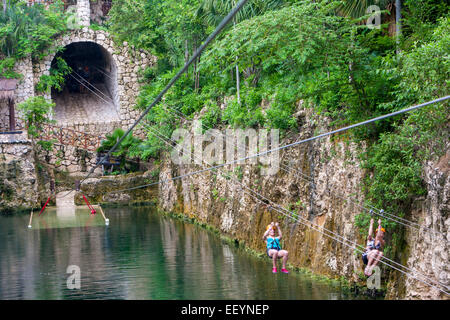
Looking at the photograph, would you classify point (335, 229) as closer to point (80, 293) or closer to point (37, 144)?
point (80, 293)

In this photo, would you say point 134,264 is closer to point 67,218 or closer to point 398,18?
point 67,218

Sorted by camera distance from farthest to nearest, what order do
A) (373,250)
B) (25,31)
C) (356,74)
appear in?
(25,31), (356,74), (373,250)

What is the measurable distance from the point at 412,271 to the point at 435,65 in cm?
417

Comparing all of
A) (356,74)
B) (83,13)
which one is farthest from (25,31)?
(356,74)

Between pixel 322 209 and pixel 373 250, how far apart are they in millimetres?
3599

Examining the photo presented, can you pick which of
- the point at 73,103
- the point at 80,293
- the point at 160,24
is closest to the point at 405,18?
the point at 80,293

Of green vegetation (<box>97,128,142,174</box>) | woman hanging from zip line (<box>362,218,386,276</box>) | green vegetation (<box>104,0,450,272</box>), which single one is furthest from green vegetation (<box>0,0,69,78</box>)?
woman hanging from zip line (<box>362,218,386,276</box>)

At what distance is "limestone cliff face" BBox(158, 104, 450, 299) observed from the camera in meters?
11.6

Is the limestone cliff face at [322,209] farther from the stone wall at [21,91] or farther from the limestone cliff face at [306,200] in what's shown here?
the stone wall at [21,91]

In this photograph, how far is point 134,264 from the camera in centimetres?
1922

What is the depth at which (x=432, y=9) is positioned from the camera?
14469 millimetres

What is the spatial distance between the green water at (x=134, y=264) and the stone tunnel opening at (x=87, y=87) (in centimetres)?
1003

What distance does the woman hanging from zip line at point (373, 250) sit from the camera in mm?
12836

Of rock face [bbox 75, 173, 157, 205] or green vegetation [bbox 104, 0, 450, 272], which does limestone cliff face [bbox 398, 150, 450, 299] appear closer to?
green vegetation [bbox 104, 0, 450, 272]
